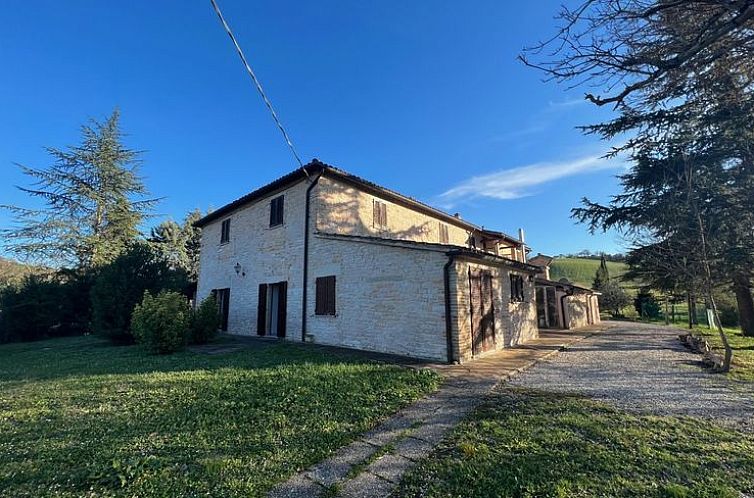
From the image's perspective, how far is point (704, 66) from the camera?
189 inches

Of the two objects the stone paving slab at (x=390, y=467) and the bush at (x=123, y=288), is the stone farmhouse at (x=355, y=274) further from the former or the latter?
the stone paving slab at (x=390, y=467)

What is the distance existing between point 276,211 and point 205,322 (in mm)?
5218

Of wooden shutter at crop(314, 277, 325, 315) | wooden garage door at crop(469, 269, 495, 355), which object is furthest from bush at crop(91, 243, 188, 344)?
wooden garage door at crop(469, 269, 495, 355)

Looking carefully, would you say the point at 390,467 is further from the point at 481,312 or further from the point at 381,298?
the point at 481,312

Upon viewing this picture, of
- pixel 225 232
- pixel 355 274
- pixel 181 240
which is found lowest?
pixel 355 274

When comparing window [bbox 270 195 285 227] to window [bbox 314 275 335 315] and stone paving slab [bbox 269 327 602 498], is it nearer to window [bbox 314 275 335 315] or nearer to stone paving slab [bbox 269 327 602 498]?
window [bbox 314 275 335 315]

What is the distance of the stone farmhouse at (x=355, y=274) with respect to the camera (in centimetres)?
895

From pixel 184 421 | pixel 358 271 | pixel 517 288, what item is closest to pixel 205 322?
pixel 358 271

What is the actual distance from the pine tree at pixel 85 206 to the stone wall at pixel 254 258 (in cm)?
966

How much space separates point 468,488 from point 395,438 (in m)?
1.30

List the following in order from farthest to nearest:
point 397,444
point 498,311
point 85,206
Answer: point 85,206 → point 498,311 → point 397,444

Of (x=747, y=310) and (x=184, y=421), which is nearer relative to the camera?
(x=184, y=421)

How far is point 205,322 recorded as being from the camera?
1280 centimetres

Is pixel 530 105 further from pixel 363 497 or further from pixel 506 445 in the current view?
pixel 363 497
